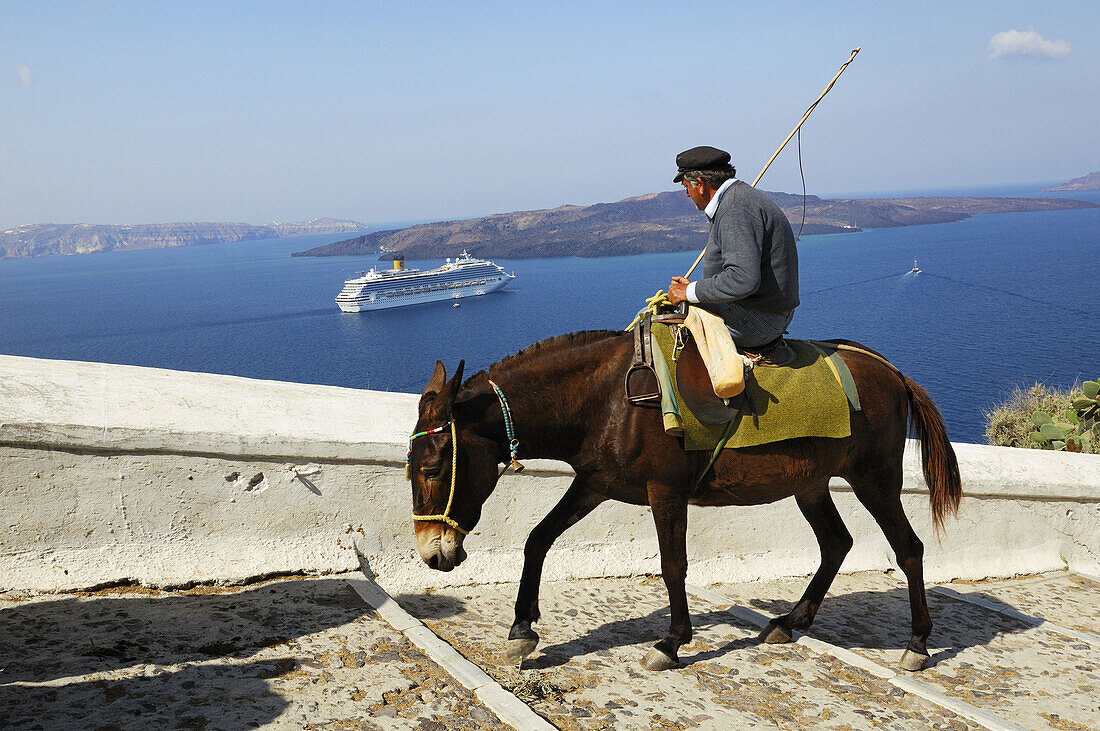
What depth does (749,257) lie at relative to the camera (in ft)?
12.8

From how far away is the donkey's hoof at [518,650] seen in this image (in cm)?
396

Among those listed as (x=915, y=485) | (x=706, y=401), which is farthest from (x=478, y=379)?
(x=915, y=485)

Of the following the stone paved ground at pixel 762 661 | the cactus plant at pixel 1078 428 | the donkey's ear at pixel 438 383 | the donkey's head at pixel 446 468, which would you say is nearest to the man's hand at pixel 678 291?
the donkey's head at pixel 446 468

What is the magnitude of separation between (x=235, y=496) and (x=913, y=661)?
158 inches

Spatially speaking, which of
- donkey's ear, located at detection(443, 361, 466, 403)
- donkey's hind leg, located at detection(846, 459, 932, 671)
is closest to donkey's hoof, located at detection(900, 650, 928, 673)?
donkey's hind leg, located at detection(846, 459, 932, 671)

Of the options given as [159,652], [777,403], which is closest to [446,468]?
[159,652]

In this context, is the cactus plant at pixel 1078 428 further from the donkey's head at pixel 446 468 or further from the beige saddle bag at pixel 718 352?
the donkey's head at pixel 446 468

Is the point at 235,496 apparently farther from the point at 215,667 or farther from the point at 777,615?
the point at 777,615

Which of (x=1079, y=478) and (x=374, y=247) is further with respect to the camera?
(x=374, y=247)

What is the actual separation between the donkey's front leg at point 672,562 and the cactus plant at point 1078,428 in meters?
8.13

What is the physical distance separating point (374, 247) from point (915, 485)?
559 feet

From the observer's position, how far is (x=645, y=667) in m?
4.07

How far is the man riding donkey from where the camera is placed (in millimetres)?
3928

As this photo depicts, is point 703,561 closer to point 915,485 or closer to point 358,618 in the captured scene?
point 915,485
